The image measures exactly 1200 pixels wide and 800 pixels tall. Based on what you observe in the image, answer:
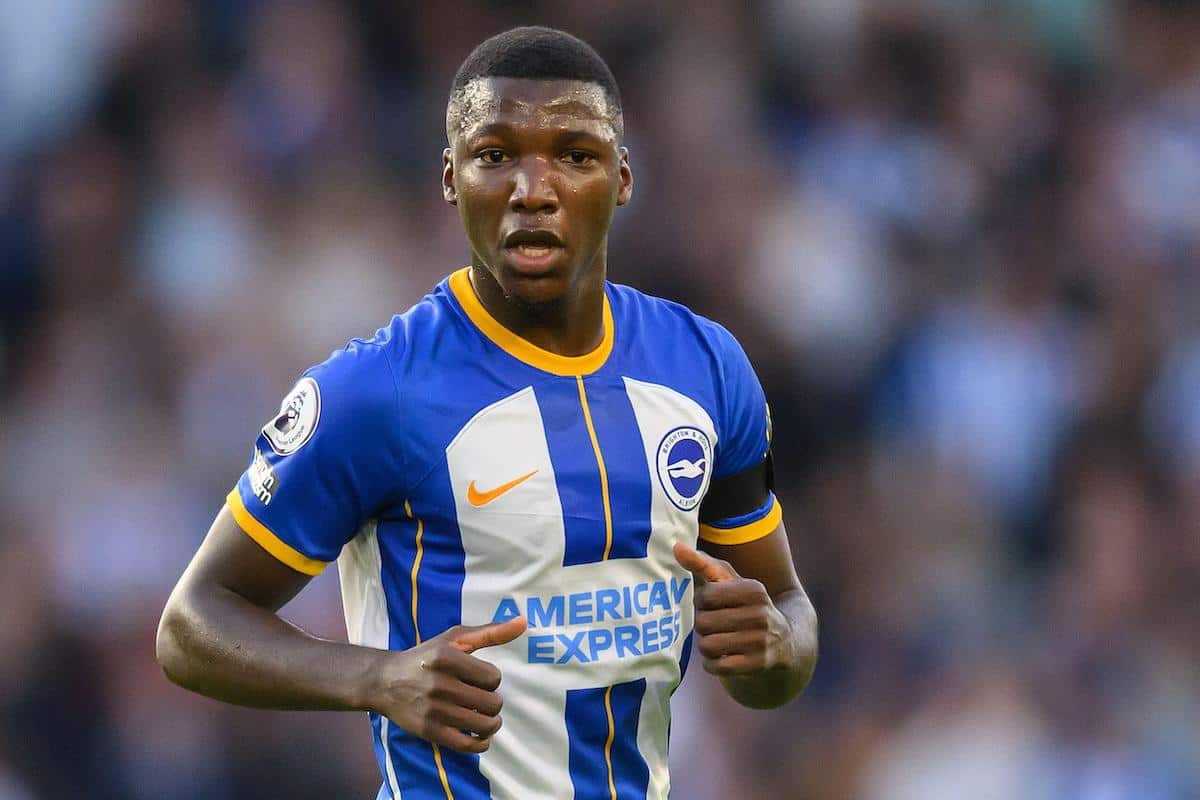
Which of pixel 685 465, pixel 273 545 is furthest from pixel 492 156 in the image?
pixel 273 545

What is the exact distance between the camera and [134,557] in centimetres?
710

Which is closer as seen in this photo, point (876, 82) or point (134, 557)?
point (134, 557)

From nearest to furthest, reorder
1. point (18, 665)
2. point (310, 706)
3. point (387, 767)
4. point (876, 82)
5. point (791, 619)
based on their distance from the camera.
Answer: point (310, 706) → point (387, 767) → point (791, 619) → point (18, 665) → point (876, 82)

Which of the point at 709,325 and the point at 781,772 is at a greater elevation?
the point at 709,325

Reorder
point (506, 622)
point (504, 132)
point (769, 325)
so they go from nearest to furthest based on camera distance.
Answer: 1. point (506, 622)
2. point (504, 132)
3. point (769, 325)

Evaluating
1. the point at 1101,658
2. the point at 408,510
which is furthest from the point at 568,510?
the point at 1101,658

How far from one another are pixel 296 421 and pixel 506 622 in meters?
0.52

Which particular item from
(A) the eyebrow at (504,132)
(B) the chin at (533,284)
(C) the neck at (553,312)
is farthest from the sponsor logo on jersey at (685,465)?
(A) the eyebrow at (504,132)

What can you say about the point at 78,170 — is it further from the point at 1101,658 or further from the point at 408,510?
the point at 408,510

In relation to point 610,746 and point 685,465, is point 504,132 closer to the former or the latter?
point 685,465

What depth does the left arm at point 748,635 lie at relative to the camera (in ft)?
10.3

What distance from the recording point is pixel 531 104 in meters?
3.26

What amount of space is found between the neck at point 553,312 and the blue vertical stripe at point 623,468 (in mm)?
94

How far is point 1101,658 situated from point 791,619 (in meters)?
4.04
